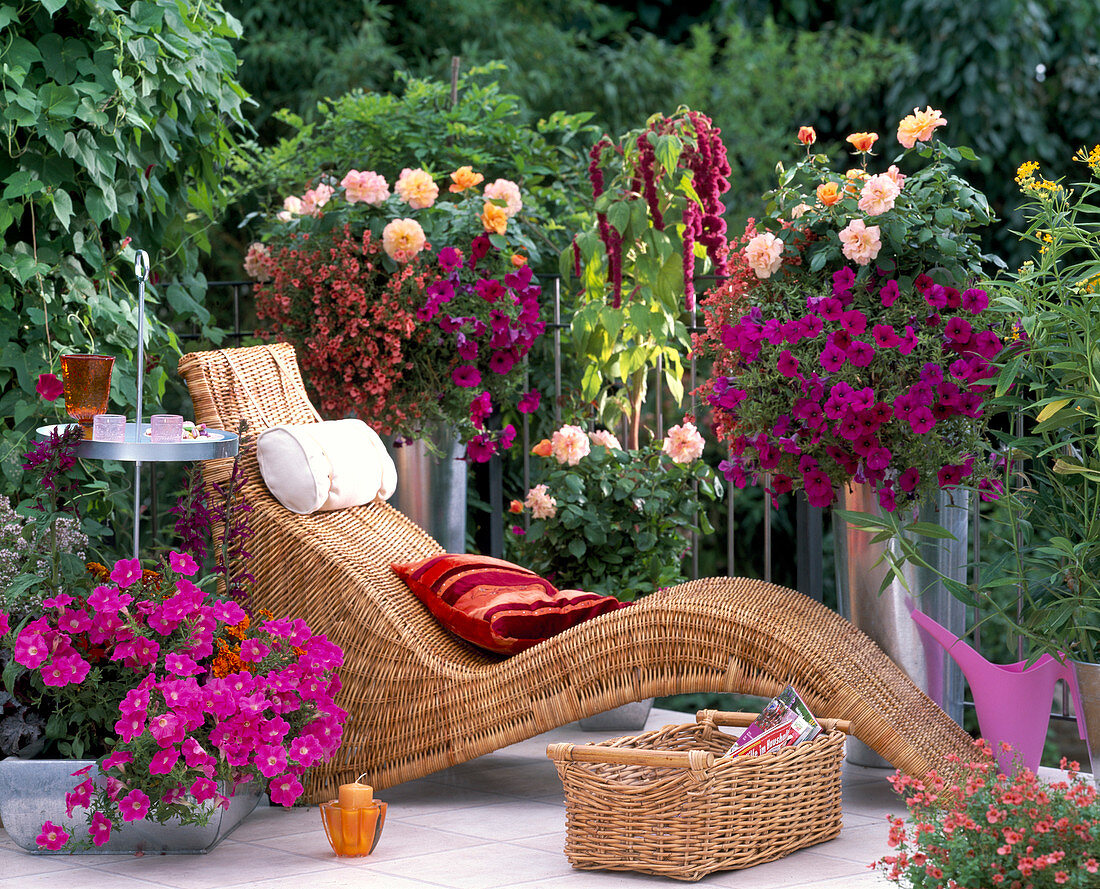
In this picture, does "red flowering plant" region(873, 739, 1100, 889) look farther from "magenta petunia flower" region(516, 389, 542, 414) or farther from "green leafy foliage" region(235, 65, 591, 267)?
"green leafy foliage" region(235, 65, 591, 267)

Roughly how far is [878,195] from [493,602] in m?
1.23

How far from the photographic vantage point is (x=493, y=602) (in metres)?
3.06

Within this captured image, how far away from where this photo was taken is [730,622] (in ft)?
9.02

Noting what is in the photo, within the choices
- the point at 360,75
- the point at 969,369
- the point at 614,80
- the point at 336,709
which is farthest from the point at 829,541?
the point at 336,709

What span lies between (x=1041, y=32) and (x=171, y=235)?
538cm

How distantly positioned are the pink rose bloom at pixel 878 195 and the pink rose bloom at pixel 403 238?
1.38 meters

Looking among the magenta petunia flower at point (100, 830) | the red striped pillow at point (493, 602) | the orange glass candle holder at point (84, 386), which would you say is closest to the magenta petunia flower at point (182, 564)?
the orange glass candle holder at point (84, 386)

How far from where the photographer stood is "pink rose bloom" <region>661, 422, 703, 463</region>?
376 centimetres

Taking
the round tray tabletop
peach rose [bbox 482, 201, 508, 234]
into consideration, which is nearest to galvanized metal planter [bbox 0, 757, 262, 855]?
the round tray tabletop

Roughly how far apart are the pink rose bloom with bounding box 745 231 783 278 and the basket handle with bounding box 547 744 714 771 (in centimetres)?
117

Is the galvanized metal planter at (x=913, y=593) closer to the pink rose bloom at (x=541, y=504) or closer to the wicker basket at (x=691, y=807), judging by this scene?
the wicker basket at (x=691, y=807)

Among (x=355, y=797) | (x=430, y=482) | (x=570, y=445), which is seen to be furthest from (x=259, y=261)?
(x=355, y=797)

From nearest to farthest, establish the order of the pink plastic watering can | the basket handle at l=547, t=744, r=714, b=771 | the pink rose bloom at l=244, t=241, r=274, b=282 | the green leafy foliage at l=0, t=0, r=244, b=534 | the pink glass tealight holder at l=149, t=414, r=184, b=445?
the basket handle at l=547, t=744, r=714, b=771, the pink glass tealight holder at l=149, t=414, r=184, b=445, the pink plastic watering can, the green leafy foliage at l=0, t=0, r=244, b=534, the pink rose bloom at l=244, t=241, r=274, b=282

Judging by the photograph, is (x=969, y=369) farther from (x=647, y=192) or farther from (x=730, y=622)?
(x=647, y=192)
